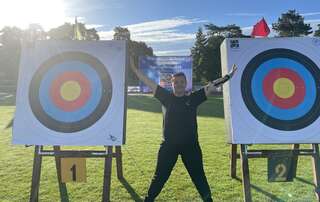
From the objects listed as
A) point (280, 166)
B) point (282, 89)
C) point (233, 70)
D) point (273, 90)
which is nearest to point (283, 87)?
point (282, 89)

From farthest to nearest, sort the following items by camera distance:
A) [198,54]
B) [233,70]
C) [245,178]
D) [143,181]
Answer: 1. [198,54]
2. [143,181]
3. [233,70]
4. [245,178]

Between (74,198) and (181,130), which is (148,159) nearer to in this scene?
(74,198)

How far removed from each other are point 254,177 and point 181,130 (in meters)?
2.29

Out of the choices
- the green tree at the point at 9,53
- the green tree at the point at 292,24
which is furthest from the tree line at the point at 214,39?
the green tree at the point at 9,53

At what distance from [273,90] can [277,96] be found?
0.09 m

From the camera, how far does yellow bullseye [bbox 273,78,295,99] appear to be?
5262 mm

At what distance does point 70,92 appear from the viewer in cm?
528

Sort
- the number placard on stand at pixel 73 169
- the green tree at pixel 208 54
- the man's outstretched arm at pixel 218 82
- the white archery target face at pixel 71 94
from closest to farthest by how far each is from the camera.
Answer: the man's outstretched arm at pixel 218 82 → the number placard on stand at pixel 73 169 → the white archery target face at pixel 71 94 → the green tree at pixel 208 54

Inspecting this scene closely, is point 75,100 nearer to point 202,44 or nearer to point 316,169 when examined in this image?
point 316,169

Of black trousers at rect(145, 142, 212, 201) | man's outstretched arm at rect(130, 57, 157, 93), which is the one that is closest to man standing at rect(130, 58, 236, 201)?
black trousers at rect(145, 142, 212, 201)

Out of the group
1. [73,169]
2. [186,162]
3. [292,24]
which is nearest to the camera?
[186,162]

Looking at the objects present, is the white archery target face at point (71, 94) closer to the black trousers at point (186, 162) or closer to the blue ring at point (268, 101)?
the black trousers at point (186, 162)

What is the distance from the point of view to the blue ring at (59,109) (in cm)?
512

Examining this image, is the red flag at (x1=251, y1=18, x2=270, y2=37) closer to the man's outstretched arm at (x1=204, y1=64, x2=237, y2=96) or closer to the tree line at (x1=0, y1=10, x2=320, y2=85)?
the man's outstretched arm at (x1=204, y1=64, x2=237, y2=96)
